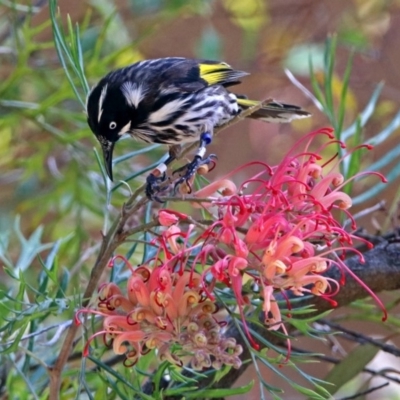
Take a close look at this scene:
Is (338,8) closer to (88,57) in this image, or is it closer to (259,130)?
(259,130)

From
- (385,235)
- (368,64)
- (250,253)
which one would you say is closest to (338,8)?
(368,64)

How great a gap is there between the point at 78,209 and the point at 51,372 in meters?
0.61

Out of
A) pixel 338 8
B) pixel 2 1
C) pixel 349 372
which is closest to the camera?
pixel 349 372

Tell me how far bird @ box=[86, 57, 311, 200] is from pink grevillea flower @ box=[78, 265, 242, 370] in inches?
13.9

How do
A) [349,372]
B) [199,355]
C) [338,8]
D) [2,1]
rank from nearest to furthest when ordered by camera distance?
[199,355], [349,372], [2,1], [338,8]

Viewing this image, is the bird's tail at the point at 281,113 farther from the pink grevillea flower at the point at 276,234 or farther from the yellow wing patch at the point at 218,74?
the pink grevillea flower at the point at 276,234

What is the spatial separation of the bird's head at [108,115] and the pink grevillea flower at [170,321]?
27 cm

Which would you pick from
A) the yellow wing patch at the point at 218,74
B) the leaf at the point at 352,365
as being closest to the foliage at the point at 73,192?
the leaf at the point at 352,365

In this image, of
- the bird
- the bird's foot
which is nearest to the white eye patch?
the bird

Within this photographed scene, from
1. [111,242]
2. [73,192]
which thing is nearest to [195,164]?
[111,242]

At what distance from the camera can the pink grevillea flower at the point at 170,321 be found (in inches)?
24.8

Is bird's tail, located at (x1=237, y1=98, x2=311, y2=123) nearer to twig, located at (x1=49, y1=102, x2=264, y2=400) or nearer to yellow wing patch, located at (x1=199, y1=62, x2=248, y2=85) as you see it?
yellow wing patch, located at (x1=199, y1=62, x2=248, y2=85)

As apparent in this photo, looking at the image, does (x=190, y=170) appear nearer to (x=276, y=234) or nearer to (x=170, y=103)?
(x=276, y=234)

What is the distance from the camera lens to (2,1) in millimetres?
1245
